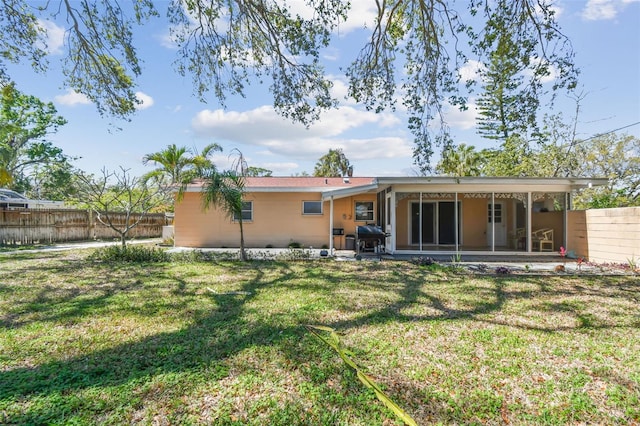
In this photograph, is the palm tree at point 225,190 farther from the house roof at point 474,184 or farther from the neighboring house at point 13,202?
the neighboring house at point 13,202

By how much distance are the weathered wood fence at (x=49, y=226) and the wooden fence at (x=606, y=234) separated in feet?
76.0

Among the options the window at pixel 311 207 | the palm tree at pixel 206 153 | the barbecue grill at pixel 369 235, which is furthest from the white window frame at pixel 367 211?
the palm tree at pixel 206 153

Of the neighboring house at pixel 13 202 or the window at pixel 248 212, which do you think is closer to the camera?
the window at pixel 248 212

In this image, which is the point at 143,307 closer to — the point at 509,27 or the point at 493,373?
the point at 493,373

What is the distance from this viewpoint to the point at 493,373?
3387mm

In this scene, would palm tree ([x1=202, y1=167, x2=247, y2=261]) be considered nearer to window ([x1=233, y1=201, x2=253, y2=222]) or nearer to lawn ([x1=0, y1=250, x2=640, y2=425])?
lawn ([x1=0, y1=250, x2=640, y2=425])

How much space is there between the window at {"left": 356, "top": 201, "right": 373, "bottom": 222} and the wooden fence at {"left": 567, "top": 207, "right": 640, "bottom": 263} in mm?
7300

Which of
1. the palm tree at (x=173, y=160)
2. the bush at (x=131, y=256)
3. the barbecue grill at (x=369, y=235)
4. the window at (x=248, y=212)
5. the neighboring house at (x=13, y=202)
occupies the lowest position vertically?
the bush at (x=131, y=256)

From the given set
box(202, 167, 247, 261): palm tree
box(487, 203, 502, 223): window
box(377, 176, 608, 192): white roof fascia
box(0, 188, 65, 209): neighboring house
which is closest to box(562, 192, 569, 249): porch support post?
box(377, 176, 608, 192): white roof fascia

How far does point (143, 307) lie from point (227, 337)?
90.4 inches

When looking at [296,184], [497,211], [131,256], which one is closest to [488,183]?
[497,211]

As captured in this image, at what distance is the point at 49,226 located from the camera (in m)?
17.3

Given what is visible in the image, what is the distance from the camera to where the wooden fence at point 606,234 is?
966 centimetres

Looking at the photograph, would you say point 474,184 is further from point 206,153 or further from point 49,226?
point 49,226
